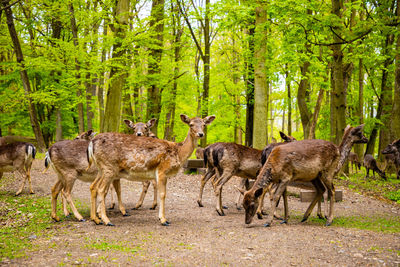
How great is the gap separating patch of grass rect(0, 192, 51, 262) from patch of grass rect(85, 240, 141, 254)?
953 mm

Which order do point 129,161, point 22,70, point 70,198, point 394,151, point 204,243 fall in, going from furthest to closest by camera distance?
point 22,70, point 394,151, point 70,198, point 129,161, point 204,243

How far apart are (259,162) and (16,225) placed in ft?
18.5

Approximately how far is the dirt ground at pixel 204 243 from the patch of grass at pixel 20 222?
0.79 feet

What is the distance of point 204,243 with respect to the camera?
5496 millimetres

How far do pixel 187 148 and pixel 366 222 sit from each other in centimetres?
426

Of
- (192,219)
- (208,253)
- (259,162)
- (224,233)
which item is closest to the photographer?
(208,253)

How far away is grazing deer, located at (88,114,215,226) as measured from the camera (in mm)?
6902

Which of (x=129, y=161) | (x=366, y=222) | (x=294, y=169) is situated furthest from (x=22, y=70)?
(x=366, y=222)

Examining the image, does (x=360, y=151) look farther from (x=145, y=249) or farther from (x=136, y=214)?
(x=145, y=249)

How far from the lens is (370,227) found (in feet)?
22.1

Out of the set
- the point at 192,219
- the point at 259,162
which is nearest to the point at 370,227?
the point at 259,162

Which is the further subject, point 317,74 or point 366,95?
point 366,95

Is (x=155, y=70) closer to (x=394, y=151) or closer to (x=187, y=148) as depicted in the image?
(x=187, y=148)

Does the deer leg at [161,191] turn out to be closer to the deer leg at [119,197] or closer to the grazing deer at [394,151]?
the deer leg at [119,197]
